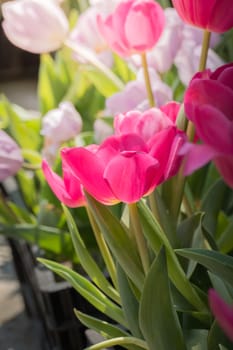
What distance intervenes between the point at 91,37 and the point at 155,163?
375 mm

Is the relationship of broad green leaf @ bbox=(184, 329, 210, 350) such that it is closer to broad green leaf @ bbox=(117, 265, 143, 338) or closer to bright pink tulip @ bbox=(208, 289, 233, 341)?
broad green leaf @ bbox=(117, 265, 143, 338)

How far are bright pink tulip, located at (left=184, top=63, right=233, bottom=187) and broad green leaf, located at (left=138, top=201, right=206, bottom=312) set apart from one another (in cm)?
13

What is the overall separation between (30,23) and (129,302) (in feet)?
0.82

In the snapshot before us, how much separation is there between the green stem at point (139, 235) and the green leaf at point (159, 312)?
1.2 inches

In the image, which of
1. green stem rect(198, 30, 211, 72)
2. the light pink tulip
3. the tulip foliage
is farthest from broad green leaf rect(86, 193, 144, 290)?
the light pink tulip

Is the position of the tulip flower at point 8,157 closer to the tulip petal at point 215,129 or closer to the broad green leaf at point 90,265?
the broad green leaf at point 90,265

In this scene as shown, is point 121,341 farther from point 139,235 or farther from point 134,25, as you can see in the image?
point 134,25

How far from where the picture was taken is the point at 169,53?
23.2 inches

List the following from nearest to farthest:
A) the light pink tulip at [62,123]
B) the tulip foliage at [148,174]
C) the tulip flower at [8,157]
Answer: the tulip foliage at [148,174], the tulip flower at [8,157], the light pink tulip at [62,123]

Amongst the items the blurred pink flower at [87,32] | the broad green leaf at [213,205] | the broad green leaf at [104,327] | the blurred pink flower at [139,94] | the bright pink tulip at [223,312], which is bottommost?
the broad green leaf at [104,327]

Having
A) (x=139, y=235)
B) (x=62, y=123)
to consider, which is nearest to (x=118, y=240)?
(x=139, y=235)

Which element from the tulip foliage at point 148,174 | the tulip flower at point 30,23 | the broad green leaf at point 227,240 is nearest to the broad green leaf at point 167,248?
the tulip foliage at point 148,174

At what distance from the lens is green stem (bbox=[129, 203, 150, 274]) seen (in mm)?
379

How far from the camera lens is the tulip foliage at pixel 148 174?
32 centimetres
